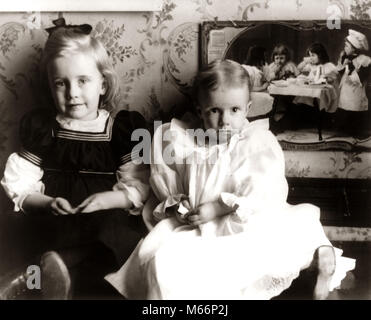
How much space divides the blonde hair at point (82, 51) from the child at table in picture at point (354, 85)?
0.51m

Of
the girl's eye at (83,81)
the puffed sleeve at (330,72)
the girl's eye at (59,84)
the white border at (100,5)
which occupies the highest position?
the white border at (100,5)

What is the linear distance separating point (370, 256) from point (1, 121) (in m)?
0.91

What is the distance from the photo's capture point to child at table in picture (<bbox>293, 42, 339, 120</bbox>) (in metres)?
1.15

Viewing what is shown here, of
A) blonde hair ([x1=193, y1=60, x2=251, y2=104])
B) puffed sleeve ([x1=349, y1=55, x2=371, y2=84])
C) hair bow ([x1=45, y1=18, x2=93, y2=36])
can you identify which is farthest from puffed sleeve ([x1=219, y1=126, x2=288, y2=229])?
hair bow ([x1=45, y1=18, x2=93, y2=36])

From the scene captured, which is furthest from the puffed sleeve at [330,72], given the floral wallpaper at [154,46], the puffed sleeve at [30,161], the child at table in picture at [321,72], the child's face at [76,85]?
the puffed sleeve at [30,161]

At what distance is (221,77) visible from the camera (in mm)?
1097

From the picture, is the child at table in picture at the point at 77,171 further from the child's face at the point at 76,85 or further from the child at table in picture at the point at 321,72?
the child at table in picture at the point at 321,72

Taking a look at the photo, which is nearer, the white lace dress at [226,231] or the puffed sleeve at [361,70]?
the white lace dress at [226,231]

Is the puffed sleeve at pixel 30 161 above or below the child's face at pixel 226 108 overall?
below

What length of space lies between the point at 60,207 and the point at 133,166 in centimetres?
19

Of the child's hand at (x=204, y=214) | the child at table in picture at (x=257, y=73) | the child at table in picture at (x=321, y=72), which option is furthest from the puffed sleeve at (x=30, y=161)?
the child at table in picture at (x=321, y=72)

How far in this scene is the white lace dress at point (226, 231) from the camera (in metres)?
1.05

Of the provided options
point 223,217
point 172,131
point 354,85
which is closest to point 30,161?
point 172,131

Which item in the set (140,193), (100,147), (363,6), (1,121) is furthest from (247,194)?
(1,121)
